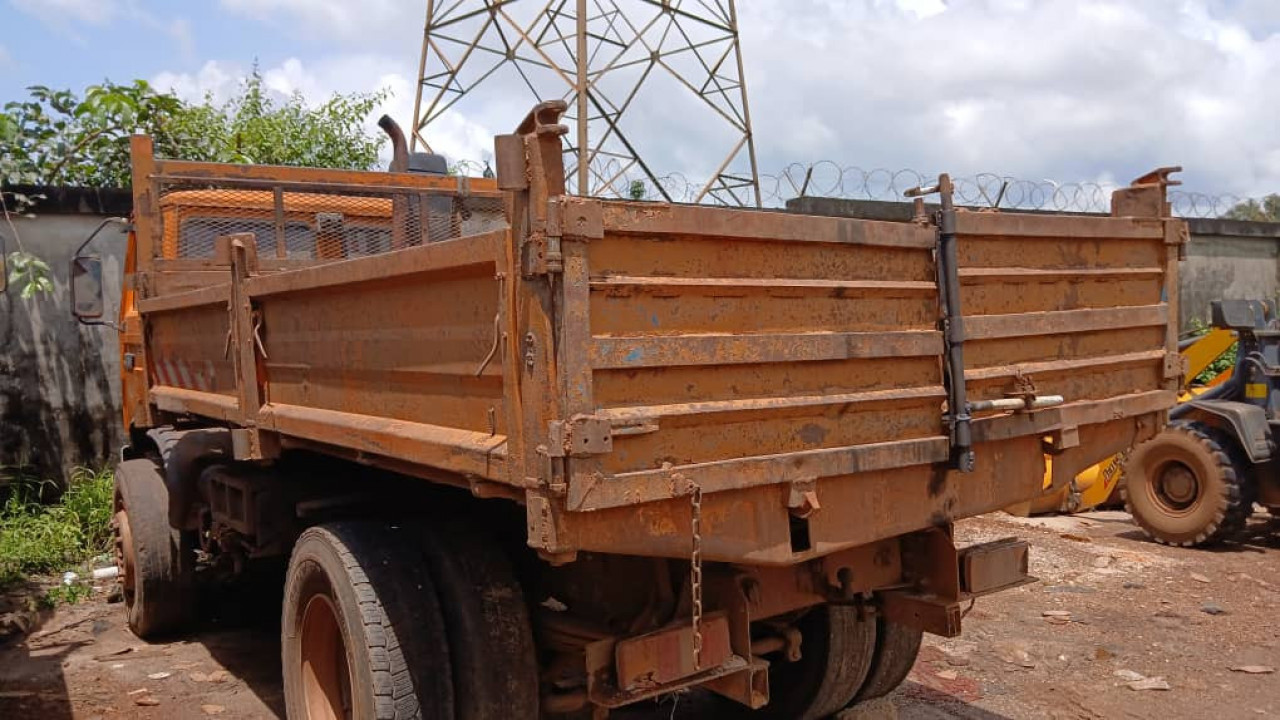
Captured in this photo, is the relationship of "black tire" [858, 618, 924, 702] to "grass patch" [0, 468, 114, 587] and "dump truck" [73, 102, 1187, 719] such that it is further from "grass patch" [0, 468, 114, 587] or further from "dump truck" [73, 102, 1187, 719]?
"grass patch" [0, 468, 114, 587]

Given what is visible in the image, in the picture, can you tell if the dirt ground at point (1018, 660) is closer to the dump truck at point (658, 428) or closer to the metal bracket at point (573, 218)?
the dump truck at point (658, 428)

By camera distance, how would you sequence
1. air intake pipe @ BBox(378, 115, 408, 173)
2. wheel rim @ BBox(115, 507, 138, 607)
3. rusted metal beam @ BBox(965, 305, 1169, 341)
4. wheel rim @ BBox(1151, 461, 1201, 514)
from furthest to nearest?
1. wheel rim @ BBox(1151, 461, 1201, 514)
2. air intake pipe @ BBox(378, 115, 408, 173)
3. wheel rim @ BBox(115, 507, 138, 607)
4. rusted metal beam @ BBox(965, 305, 1169, 341)

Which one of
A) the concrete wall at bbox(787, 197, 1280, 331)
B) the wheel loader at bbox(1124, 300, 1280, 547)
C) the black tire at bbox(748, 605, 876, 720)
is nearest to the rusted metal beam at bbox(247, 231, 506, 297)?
the black tire at bbox(748, 605, 876, 720)

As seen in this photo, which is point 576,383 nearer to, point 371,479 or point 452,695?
point 452,695

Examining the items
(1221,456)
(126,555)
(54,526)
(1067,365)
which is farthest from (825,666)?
(54,526)

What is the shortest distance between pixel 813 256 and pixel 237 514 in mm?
2779

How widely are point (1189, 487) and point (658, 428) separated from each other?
275 inches

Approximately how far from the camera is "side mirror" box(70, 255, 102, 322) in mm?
5566

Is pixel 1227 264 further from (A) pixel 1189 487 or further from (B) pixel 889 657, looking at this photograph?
(B) pixel 889 657

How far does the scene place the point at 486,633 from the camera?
300cm

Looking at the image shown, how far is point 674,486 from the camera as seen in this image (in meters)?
2.50

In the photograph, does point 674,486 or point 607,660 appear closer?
point 674,486

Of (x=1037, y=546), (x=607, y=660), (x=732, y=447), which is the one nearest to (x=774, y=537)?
(x=732, y=447)

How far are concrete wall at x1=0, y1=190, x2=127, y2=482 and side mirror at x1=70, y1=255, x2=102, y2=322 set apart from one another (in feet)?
12.0
